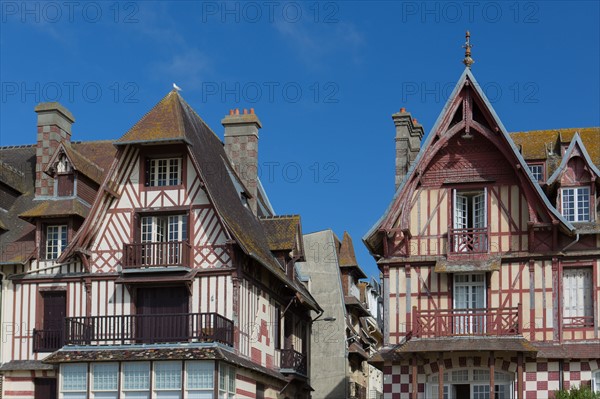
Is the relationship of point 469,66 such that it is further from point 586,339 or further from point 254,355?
point 254,355

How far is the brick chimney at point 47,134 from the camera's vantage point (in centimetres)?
3547

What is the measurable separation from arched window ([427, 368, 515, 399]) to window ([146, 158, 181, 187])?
9054 mm

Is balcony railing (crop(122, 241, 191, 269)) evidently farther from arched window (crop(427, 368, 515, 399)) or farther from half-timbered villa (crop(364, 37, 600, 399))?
arched window (crop(427, 368, 515, 399))

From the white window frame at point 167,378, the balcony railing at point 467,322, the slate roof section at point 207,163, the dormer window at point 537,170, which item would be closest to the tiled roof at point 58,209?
the slate roof section at point 207,163

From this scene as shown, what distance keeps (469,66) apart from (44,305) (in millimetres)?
13772

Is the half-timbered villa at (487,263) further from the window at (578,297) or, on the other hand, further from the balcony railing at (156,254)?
the balcony railing at (156,254)

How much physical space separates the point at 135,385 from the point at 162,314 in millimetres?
1987

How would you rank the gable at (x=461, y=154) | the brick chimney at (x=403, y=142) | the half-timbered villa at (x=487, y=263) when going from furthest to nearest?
1. the brick chimney at (x=403, y=142)
2. the gable at (x=461, y=154)
3. the half-timbered villa at (x=487, y=263)

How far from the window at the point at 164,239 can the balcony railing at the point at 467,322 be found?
6.69 metres

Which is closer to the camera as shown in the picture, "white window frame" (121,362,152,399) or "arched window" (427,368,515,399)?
"arched window" (427,368,515,399)

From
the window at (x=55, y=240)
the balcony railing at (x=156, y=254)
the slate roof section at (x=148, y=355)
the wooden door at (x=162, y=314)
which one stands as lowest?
the slate roof section at (x=148, y=355)

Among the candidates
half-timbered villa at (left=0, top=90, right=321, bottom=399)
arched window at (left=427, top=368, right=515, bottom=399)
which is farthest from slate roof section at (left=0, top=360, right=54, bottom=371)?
arched window at (left=427, top=368, right=515, bottom=399)

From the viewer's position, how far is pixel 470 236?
30922mm

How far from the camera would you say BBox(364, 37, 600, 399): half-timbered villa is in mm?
29453
